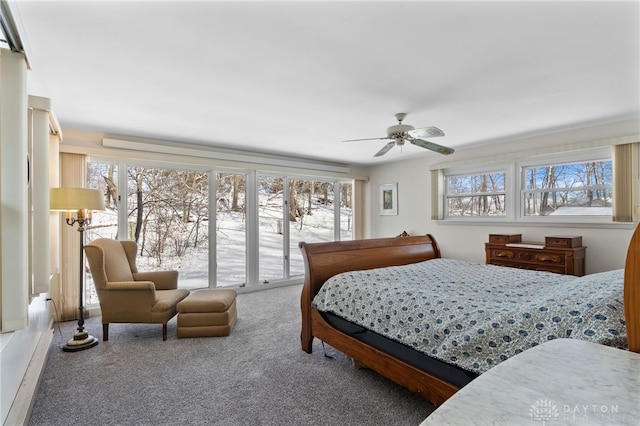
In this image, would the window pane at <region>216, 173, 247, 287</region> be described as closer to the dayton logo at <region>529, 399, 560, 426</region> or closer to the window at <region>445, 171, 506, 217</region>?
the window at <region>445, 171, 506, 217</region>

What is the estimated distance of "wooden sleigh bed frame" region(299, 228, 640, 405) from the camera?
76cm

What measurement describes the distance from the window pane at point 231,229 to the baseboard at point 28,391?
8.28 feet

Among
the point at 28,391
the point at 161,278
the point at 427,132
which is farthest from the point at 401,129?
the point at 28,391

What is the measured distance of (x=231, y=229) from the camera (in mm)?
5082

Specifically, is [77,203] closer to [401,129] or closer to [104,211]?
[104,211]

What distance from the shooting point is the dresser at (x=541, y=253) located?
11.7 feet

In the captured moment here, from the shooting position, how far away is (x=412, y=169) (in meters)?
5.72

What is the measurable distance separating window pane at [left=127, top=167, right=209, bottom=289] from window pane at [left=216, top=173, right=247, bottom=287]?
200 millimetres

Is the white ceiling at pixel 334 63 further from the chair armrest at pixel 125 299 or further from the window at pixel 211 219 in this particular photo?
the chair armrest at pixel 125 299

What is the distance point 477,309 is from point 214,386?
1857 millimetres

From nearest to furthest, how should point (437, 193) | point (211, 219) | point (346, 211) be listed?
point (211, 219), point (437, 193), point (346, 211)

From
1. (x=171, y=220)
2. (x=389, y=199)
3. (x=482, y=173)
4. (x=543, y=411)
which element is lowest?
(x=543, y=411)

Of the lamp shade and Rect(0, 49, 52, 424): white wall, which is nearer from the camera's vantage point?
Rect(0, 49, 52, 424): white wall

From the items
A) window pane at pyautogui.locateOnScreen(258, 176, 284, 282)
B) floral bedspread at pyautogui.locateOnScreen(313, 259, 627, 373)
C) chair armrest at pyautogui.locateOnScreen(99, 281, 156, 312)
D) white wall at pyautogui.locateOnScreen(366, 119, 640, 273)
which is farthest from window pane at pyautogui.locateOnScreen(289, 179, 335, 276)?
floral bedspread at pyautogui.locateOnScreen(313, 259, 627, 373)
